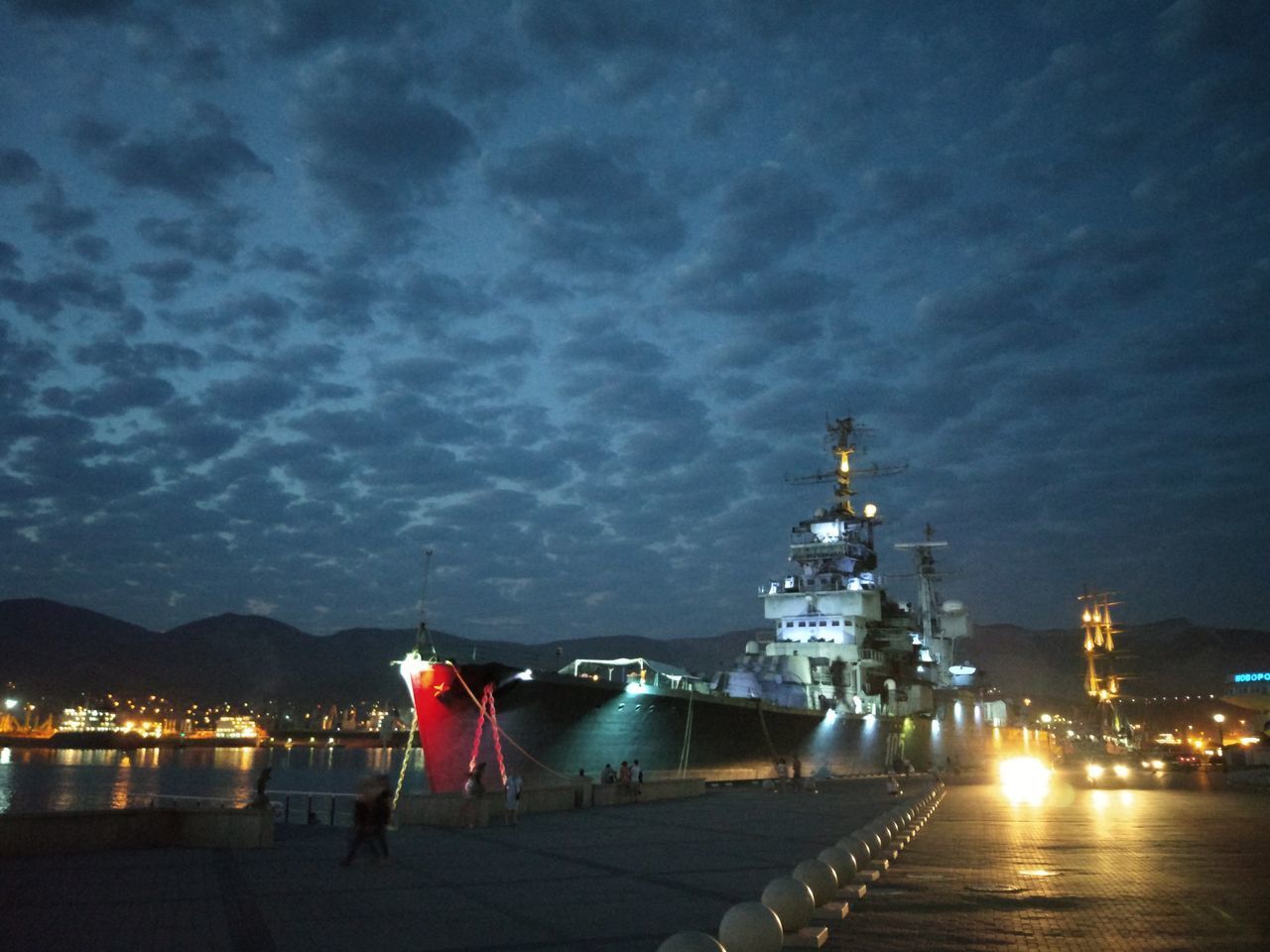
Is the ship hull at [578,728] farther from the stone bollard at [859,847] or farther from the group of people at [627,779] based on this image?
the stone bollard at [859,847]

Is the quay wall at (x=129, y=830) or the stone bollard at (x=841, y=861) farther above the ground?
the stone bollard at (x=841, y=861)

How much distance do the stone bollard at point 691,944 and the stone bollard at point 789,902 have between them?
7.65ft

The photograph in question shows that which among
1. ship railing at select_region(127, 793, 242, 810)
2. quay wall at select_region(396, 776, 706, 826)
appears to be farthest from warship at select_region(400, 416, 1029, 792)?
ship railing at select_region(127, 793, 242, 810)

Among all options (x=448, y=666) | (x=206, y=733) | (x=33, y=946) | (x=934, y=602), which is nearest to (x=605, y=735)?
(x=448, y=666)

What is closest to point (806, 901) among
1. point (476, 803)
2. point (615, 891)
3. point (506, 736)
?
point (615, 891)

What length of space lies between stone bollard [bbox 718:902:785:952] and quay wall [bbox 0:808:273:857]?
10496 mm

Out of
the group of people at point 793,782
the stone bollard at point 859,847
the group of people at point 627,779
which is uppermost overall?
the stone bollard at point 859,847

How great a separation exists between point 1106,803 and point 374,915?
22.7 m

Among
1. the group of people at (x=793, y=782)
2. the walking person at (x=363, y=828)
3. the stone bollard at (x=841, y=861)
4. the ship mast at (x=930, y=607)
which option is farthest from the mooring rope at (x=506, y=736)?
the ship mast at (x=930, y=607)

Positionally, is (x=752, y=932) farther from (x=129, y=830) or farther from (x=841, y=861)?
(x=129, y=830)

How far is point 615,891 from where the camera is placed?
10273 mm

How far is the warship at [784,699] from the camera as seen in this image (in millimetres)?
28781

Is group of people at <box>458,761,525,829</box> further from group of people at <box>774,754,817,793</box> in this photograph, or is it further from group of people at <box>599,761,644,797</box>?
group of people at <box>774,754,817,793</box>

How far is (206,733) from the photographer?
190 metres
